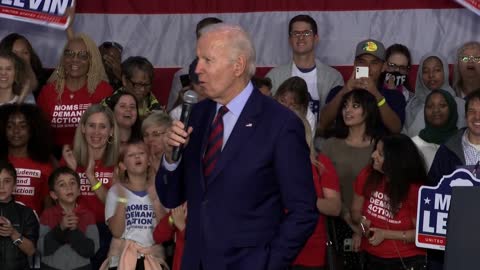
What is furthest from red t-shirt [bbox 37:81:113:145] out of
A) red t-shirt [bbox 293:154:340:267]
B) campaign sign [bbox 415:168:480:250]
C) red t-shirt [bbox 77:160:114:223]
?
campaign sign [bbox 415:168:480:250]

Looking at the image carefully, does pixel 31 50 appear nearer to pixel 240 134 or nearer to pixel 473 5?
pixel 473 5

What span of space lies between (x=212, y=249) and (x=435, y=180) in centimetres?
260

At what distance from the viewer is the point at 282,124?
4539mm

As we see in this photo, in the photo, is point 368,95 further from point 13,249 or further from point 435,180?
point 13,249

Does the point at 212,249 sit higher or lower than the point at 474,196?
lower

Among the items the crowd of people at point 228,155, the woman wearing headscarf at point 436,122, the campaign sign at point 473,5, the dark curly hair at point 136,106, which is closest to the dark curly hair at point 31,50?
the crowd of people at point 228,155

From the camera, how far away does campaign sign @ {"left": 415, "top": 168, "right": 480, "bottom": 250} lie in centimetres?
637

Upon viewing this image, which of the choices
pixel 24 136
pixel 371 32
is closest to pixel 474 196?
pixel 24 136

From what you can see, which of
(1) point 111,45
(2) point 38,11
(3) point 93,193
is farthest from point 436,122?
(2) point 38,11

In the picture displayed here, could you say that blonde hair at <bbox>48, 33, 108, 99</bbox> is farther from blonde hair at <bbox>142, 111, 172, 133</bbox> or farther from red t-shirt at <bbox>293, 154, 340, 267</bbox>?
red t-shirt at <bbox>293, 154, 340, 267</bbox>

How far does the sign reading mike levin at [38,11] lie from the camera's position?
8.61m

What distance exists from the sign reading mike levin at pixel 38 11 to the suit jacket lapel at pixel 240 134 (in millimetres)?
4338

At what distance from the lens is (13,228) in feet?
22.4

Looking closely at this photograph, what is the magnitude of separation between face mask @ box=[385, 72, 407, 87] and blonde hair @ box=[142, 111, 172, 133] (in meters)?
1.64
